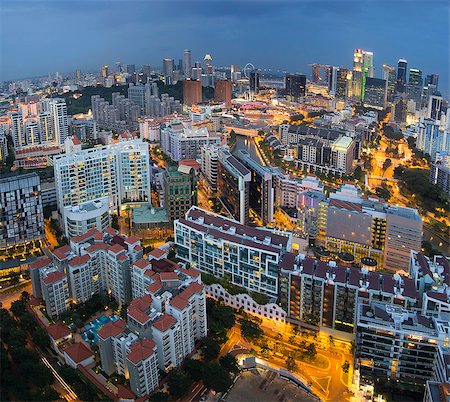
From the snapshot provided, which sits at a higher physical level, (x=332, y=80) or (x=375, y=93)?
(x=332, y=80)

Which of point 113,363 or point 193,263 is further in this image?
point 193,263

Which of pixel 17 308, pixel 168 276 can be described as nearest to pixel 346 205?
pixel 168 276

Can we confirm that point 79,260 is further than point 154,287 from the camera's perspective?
Yes

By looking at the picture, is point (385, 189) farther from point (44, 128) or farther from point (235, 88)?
point (235, 88)

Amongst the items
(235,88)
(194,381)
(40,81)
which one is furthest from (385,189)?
(40,81)

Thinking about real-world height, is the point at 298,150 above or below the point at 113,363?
above

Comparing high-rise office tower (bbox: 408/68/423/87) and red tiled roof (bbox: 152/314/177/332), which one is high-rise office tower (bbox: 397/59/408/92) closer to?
high-rise office tower (bbox: 408/68/423/87)

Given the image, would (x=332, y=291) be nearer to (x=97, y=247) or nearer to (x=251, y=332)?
(x=251, y=332)

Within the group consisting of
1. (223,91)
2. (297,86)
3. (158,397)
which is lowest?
(158,397)
